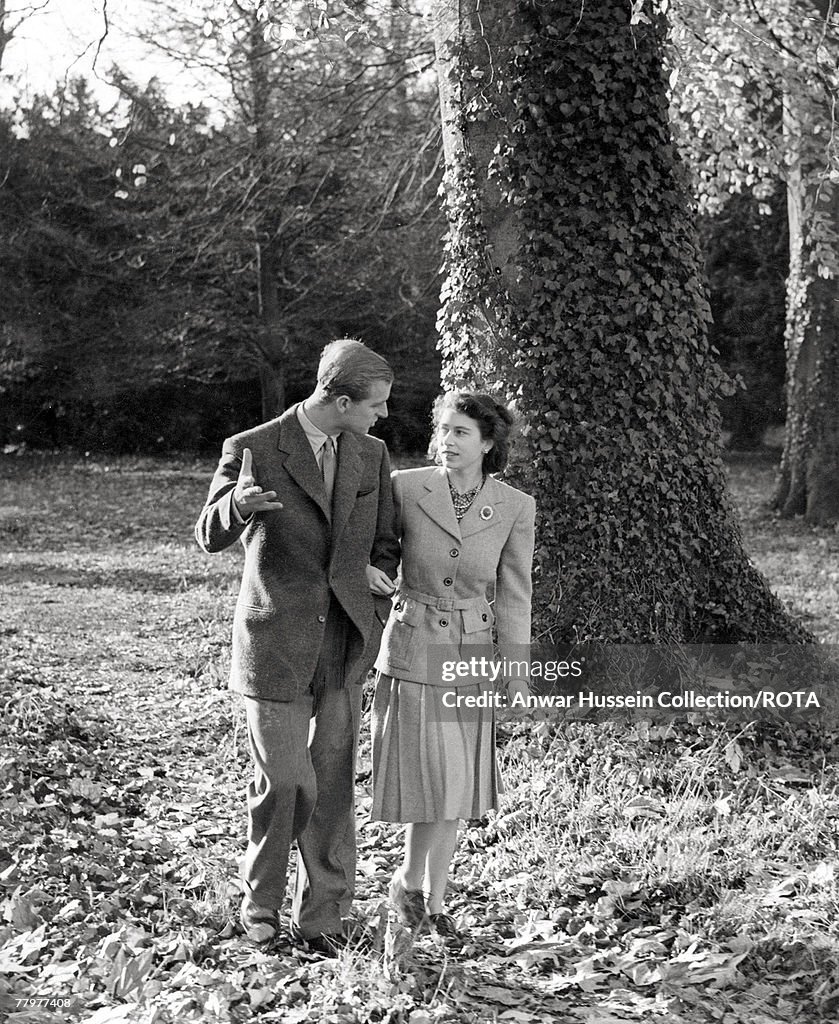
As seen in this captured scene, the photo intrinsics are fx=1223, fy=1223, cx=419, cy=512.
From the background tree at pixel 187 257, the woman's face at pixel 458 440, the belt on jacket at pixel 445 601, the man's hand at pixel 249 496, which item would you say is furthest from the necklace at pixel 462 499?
the background tree at pixel 187 257

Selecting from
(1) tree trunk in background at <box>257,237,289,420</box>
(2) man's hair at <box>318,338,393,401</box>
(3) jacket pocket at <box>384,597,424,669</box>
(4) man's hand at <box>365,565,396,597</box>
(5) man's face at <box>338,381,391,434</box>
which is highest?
(1) tree trunk in background at <box>257,237,289,420</box>

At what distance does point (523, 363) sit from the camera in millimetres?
6875

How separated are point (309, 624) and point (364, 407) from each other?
29.1 inches

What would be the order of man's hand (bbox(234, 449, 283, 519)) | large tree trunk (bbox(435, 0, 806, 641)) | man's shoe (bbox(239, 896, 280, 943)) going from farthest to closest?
1. large tree trunk (bbox(435, 0, 806, 641))
2. man's shoe (bbox(239, 896, 280, 943))
3. man's hand (bbox(234, 449, 283, 519))

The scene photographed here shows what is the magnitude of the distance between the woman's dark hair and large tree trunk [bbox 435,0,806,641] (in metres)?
2.44

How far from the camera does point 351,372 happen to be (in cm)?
392

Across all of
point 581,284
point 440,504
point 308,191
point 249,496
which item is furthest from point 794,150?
point 249,496

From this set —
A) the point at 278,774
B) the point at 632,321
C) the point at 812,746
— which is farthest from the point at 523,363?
the point at 278,774

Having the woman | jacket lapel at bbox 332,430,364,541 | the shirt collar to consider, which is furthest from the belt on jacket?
the shirt collar

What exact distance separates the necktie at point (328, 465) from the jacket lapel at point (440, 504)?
397 millimetres

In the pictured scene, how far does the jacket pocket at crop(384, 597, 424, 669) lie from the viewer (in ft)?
14.0

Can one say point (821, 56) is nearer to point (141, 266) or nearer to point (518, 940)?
point (518, 940)

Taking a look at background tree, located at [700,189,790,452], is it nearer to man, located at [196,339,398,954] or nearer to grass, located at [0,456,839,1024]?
grass, located at [0,456,839,1024]

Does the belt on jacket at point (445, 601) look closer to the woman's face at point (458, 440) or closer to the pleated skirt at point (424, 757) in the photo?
the pleated skirt at point (424, 757)
